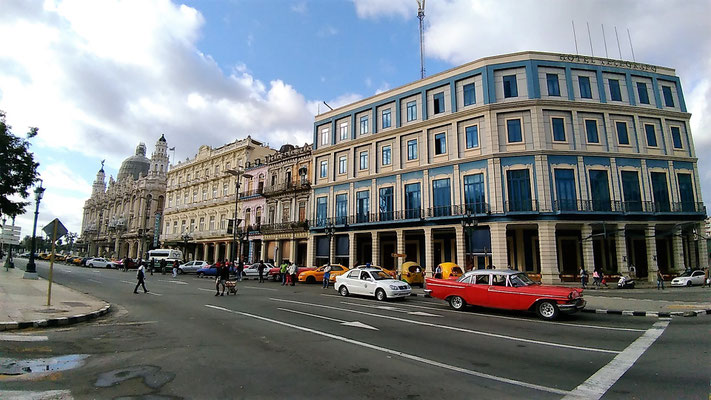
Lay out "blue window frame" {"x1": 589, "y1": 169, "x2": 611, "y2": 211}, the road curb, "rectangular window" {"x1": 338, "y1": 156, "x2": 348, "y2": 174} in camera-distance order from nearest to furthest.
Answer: the road curb, "blue window frame" {"x1": 589, "y1": 169, "x2": 611, "y2": 211}, "rectangular window" {"x1": 338, "y1": 156, "x2": 348, "y2": 174}

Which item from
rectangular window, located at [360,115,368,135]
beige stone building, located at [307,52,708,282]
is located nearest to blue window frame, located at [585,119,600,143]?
beige stone building, located at [307,52,708,282]

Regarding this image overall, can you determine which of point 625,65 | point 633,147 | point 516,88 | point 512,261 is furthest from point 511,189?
point 625,65

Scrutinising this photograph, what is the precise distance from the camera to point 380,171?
113 feet

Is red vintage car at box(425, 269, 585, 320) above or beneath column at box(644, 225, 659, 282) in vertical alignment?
beneath

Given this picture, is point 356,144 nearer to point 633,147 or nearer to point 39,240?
point 633,147

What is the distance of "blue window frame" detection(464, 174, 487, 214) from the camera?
27156mm

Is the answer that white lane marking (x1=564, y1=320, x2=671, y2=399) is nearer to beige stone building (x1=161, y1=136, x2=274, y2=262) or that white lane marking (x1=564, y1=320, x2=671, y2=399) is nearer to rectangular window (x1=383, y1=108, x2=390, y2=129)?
rectangular window (x1=383, y1=108, x2=390, y2=129)

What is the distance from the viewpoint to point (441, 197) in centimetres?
2981

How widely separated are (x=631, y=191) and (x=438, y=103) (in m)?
16.5

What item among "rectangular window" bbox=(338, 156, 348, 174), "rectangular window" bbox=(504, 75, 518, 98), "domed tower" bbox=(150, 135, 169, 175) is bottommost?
"rectangular window" bbox=(338, 156, 348, 174)

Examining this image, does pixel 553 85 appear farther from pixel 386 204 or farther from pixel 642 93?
pixel 386 204

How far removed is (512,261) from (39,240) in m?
151

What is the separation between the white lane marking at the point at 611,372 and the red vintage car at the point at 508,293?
2.65m

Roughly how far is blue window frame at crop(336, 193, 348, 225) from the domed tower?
5314cm
